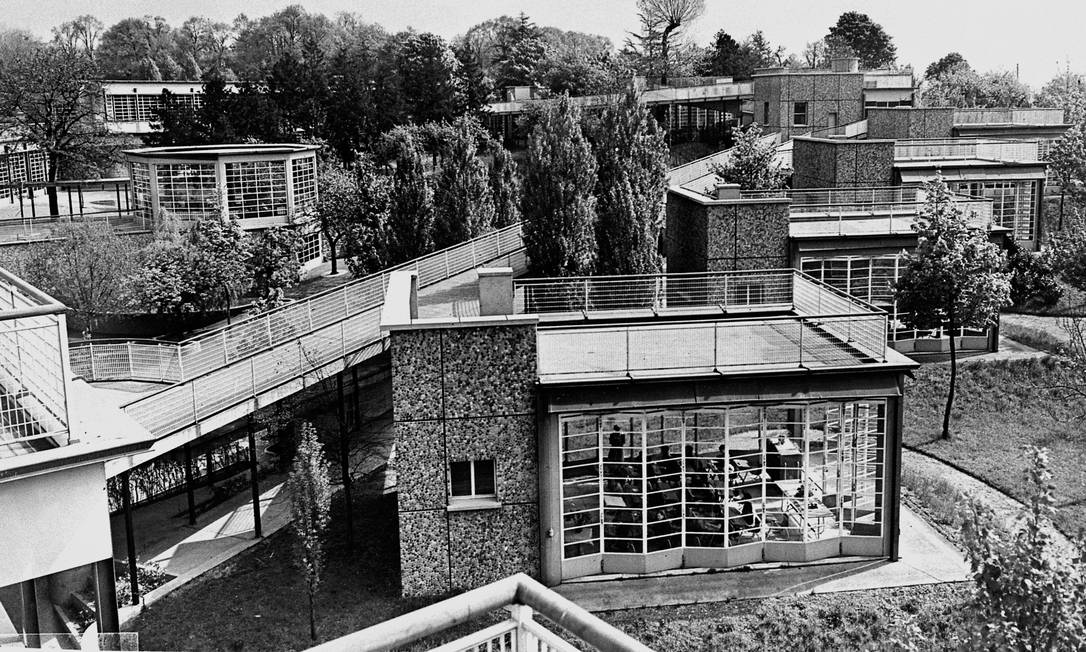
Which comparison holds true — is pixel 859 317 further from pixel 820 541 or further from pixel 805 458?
pixel 820 541

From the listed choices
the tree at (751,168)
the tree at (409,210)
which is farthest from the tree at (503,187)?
the tree at (751,168)

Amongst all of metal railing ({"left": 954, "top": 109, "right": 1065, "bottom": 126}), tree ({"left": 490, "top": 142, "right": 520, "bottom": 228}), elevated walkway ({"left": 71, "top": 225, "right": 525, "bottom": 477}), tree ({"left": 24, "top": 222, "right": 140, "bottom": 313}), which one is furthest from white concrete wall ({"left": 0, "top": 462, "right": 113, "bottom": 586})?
metal railing ({"left": 954, "top": 109, "right": 1065, "bottom": 126})

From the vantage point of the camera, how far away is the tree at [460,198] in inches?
1484

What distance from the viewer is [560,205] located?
2836 centimetres

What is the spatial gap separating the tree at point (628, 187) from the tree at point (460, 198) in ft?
28.0

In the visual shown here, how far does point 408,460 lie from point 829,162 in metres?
23.5

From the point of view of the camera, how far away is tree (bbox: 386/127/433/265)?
37.5 metres

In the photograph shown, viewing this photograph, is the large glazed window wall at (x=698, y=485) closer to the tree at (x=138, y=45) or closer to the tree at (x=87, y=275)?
the tree at (x=87, y=275)

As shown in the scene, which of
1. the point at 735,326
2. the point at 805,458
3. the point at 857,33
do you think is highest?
the point at 857,33

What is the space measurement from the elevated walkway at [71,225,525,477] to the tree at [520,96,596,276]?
14.8ft

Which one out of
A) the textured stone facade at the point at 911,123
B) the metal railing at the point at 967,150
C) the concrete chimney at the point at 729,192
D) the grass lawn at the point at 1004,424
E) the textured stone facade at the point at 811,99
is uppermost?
the textured stone facade at the point at 811,99

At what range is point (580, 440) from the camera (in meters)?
20.0

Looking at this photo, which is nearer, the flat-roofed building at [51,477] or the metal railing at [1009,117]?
the flat-roofed building at [51,477]

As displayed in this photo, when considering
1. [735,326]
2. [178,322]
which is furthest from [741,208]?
[178,322]
